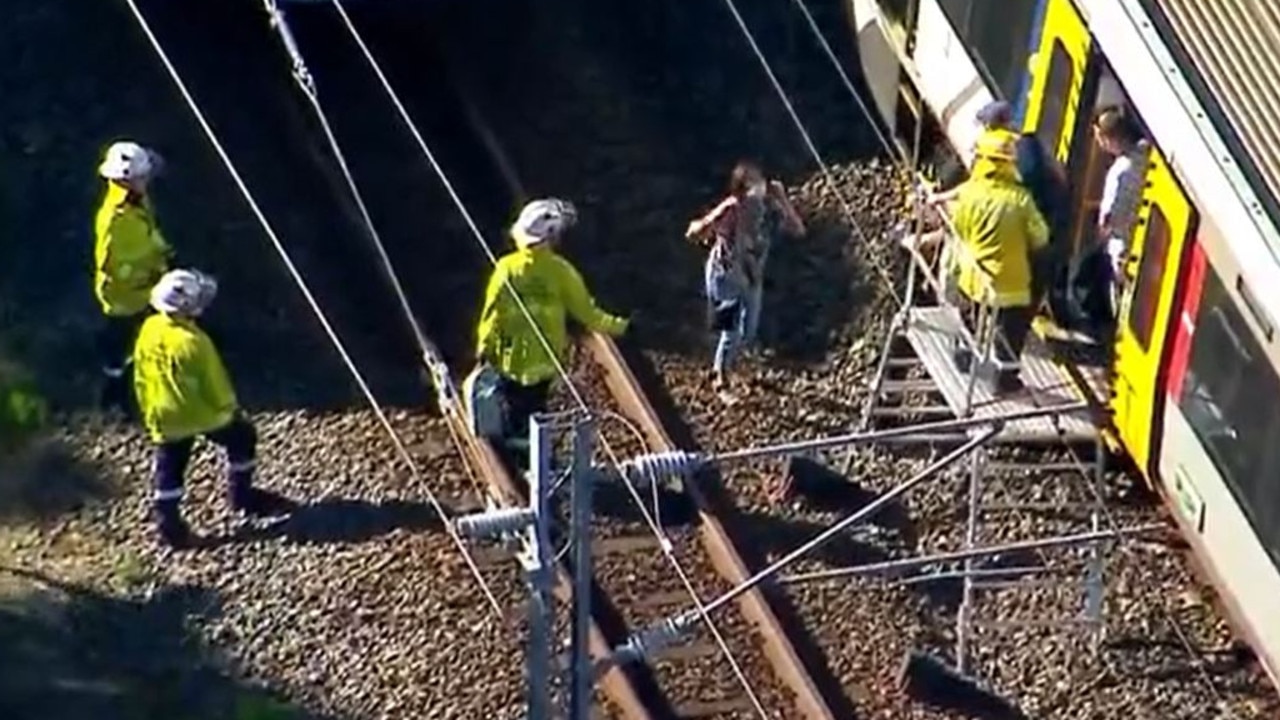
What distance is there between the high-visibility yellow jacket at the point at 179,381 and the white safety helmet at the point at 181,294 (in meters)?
0.07

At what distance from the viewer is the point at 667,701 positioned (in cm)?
1783

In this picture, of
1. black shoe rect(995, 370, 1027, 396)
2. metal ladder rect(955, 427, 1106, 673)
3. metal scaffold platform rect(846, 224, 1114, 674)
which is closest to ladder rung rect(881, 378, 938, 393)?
metal scaffold platform rect(846, 224, 1114, 674)

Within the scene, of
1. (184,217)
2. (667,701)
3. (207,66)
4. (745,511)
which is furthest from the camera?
(207,66)

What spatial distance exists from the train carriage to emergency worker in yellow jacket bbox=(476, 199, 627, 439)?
2.83 m

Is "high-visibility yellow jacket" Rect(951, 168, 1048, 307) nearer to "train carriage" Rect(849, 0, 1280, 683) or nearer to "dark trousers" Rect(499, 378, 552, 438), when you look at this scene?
"train carriage" Rect(849, 0, 1280, 683)

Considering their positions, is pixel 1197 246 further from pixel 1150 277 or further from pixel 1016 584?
pixel 1016 584

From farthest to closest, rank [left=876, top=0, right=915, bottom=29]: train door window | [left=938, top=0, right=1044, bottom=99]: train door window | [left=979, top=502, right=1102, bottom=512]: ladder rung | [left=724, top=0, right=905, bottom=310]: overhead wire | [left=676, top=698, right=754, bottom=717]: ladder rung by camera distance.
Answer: [left=876, top=0, right=915, bottom=29]: train door window → [left=724, top=0, right=905, bottom=310]: overhead wire → [left=938, top=0, right=1044, bottom=99]: train door window → [left=979, top=502, right=1102, bottom=512]: ladder rung → [left=676, top=698, right=754, bottom=717]: ladder rung

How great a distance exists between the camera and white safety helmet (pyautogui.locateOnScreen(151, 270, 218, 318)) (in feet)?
59.1

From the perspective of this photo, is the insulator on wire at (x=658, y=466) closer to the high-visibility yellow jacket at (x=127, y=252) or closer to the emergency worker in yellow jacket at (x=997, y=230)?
the emergency worker in yellow jacket at (x=997, y=230)

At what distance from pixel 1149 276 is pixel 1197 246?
2.44ft

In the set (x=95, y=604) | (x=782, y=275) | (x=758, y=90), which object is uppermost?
(x=758, y=90)

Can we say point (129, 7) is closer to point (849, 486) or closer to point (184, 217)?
point (184, 217)

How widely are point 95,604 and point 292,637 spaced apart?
1.03 meters

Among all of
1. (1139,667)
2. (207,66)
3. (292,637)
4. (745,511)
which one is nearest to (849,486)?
(745,511)
